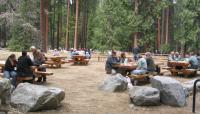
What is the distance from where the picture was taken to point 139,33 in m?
39.3

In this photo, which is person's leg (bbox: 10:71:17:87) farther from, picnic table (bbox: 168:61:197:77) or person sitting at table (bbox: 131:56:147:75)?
picnic table (bbox: 168:61:197:77)

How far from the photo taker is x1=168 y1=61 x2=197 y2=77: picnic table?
1912 centimetres

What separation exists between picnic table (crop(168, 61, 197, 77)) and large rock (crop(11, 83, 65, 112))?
9699mm

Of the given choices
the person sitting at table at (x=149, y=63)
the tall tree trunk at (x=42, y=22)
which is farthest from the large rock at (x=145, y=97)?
the tall tree trunk at (x=42, y=22)

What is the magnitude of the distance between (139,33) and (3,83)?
30543 millimetres

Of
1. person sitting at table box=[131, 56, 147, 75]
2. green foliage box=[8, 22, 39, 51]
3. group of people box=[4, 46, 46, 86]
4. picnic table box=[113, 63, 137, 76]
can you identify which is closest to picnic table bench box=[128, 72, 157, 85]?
person sitting at table box=[131, 56, 147, 75]

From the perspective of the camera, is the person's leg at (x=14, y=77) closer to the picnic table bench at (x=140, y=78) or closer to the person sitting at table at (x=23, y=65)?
the person sitting at table at (x=23, y=65)

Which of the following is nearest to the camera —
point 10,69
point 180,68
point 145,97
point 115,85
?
point 145,97

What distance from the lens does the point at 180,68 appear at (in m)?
19.7

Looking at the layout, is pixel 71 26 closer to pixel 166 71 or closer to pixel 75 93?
pixel 166 71

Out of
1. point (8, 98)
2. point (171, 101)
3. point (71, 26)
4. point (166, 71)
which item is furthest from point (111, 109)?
point (71, 26)

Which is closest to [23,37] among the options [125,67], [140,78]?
[125,67]

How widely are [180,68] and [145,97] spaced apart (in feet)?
27.3

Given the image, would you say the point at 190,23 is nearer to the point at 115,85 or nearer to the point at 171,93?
the point at 115,85
